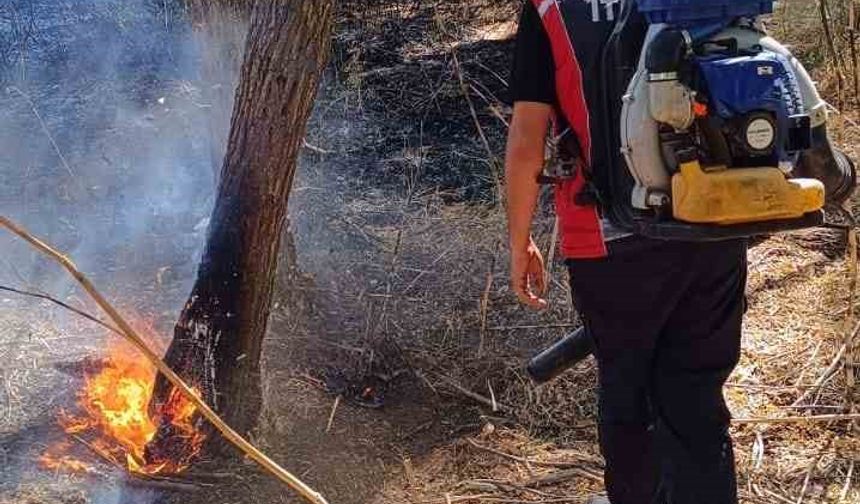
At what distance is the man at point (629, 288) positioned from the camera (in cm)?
215

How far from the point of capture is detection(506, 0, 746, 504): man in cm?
215

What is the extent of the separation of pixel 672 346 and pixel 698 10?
2.78 ft

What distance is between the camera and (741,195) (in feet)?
6.11

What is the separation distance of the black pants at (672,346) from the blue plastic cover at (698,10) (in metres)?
0.55

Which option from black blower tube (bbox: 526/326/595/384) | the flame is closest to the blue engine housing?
black blower tube (bbox: 526/326/595/384)

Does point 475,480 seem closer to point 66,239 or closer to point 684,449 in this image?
point 684,449

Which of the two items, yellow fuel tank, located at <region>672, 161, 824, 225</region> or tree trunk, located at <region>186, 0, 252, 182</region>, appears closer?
yellow fuel tank, located at <region>672, 161, 824, 225</region>

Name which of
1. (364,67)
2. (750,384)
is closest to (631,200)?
(750,384)

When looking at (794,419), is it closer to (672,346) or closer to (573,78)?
(672,346)

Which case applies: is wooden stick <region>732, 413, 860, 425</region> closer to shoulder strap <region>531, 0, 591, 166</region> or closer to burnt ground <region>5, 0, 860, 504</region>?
burnt ground <region>5, 0, 860, 504</region>

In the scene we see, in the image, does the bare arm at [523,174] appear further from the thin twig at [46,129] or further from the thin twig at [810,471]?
the thin twig at [46,129]

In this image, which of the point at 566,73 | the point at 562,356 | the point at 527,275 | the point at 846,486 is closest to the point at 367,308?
the point at 562,356

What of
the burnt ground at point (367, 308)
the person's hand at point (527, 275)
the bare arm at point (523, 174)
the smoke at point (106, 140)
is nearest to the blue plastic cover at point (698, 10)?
the bare arm at point (523, 174)

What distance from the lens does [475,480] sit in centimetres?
322
